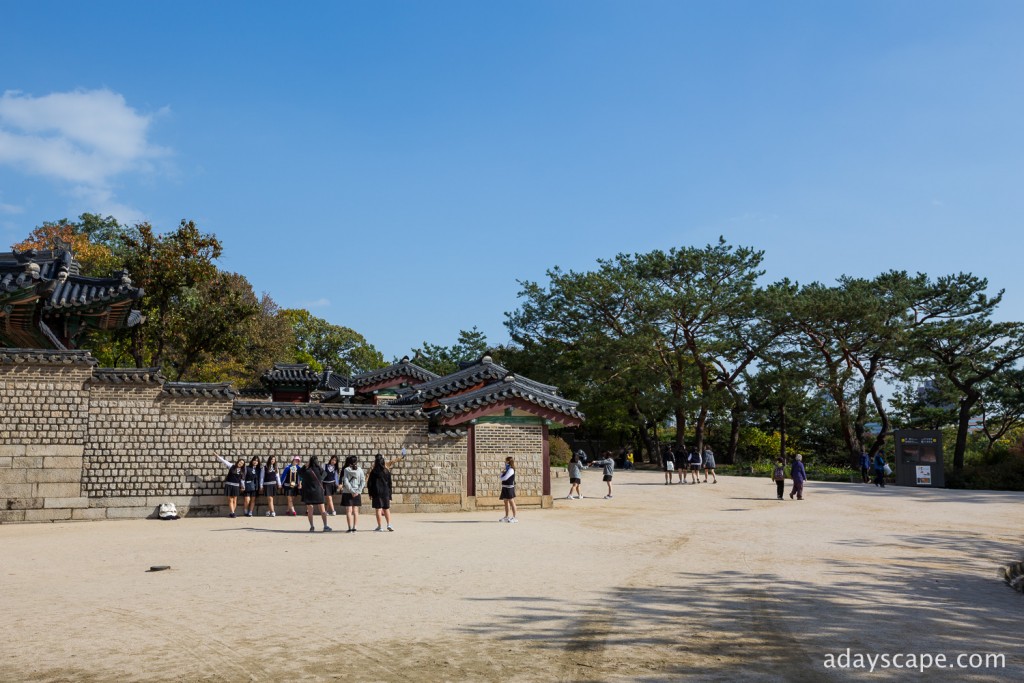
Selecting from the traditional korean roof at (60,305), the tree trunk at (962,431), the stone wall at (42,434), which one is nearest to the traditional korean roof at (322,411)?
the stone wall at (42,434)

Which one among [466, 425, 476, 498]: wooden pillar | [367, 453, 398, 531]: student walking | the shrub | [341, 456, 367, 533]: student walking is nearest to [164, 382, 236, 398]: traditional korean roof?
[341, 456, 367, 533]: student walking

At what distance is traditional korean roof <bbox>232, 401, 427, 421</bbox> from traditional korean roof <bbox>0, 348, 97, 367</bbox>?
151 inches

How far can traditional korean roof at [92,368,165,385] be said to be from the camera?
60.1 feet

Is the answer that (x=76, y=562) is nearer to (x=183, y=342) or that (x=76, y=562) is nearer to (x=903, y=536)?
(x=903, y=536)

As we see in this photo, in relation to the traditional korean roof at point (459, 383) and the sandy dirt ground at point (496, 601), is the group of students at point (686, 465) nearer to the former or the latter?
the traditional korean roof at point (459, 383)

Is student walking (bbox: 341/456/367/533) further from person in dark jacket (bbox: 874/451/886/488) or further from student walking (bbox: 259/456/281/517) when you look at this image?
person in dark jacket (bbox: 874/451/886/488)

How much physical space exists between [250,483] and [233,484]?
0.41 m

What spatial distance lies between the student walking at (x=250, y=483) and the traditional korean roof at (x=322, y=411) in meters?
1.39

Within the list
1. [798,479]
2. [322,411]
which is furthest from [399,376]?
[798,479]

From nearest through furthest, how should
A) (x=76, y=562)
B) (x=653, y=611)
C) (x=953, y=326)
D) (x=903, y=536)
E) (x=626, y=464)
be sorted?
(x=653, y=611) → (x=76, y=562) → (x=903, y=536) → (x=953, y=326) → (x=626, y=464)

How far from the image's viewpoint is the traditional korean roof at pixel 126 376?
18.3 metres

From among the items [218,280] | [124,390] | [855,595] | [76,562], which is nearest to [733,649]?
[855,595]

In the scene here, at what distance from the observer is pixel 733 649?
23.5 feet

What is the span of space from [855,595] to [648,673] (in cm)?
496
